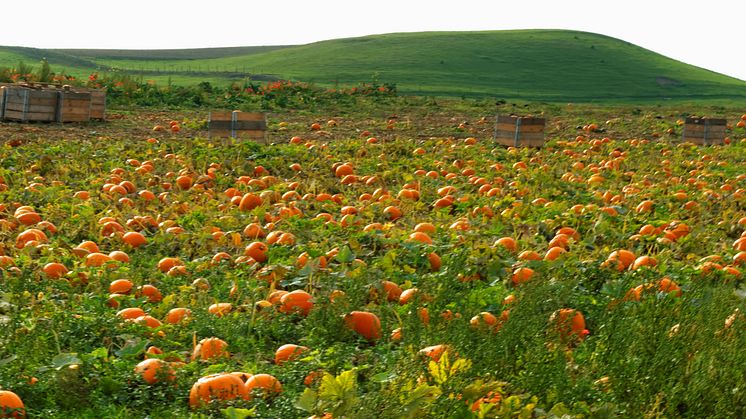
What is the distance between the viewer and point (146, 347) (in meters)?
4.88

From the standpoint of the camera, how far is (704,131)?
19.0 meters

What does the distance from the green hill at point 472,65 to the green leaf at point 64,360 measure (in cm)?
4007

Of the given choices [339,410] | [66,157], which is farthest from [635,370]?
[66,157]

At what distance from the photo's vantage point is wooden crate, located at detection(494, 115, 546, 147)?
16297 millimetres

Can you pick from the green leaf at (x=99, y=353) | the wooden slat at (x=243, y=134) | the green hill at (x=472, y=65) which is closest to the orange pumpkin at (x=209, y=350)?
the green leaf at (x=99, y=353)

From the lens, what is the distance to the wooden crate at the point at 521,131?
53.5 feet

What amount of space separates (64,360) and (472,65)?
56.5 metres

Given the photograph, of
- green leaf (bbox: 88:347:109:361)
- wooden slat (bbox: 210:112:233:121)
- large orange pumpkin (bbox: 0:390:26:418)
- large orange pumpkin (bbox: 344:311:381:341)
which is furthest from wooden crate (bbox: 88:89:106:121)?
large orange pumpkin (bbox: 0:390:26:418)

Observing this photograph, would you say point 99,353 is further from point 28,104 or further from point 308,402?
point 28,104

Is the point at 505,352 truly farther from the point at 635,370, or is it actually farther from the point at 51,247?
the point at 51,247

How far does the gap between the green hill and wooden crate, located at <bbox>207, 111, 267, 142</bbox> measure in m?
29.3

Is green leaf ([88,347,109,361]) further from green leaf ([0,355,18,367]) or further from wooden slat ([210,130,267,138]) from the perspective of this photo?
wooden slat ([210,130,267,138])

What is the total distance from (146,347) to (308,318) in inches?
37.8

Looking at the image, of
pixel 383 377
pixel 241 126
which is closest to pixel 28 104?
pixel 241 126
